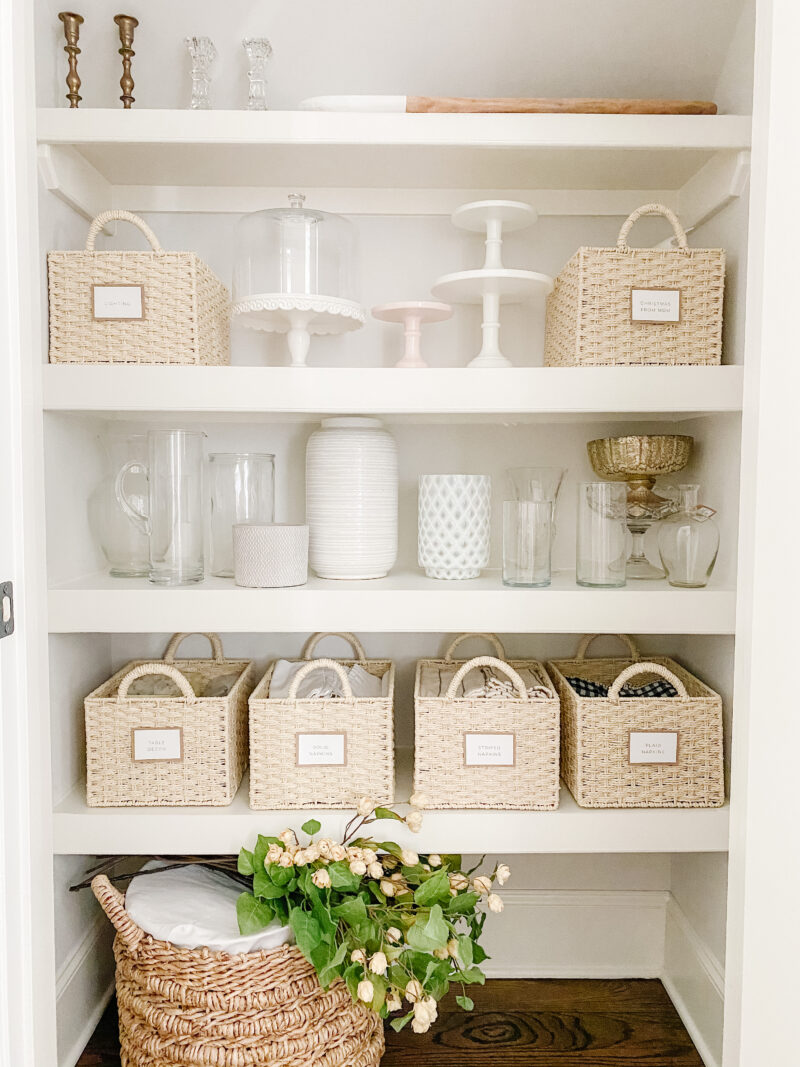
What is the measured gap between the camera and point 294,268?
153 centimetres

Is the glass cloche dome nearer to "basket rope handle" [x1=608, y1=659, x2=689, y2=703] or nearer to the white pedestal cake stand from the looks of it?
the white pedestal cake stand

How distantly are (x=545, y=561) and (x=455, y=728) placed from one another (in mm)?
342

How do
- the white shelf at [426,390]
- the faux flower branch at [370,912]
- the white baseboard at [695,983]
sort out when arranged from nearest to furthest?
the faux flower branch at [370,912], the white shelf at [426,390], the white baseboard at [695,983]

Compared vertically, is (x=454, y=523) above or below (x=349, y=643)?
above

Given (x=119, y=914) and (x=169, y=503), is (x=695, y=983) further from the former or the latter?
(x=169, y=503)

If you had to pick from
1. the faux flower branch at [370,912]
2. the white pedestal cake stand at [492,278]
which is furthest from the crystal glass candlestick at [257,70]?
the faux flower branch at [370,912]

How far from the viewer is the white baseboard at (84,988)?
147cm

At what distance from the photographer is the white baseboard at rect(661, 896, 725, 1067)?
150 centimetres

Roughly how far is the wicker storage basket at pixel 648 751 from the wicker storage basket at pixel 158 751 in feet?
2.08

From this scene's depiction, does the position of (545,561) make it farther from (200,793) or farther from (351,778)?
(200,793)

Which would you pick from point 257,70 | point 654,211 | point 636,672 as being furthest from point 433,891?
point 257,70

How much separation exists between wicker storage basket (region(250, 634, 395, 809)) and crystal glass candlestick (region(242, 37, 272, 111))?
103 cm

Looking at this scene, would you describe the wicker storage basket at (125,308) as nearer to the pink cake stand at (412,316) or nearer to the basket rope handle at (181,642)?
the pink cake stand at (412,316)

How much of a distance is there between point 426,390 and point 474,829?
2.48ft
